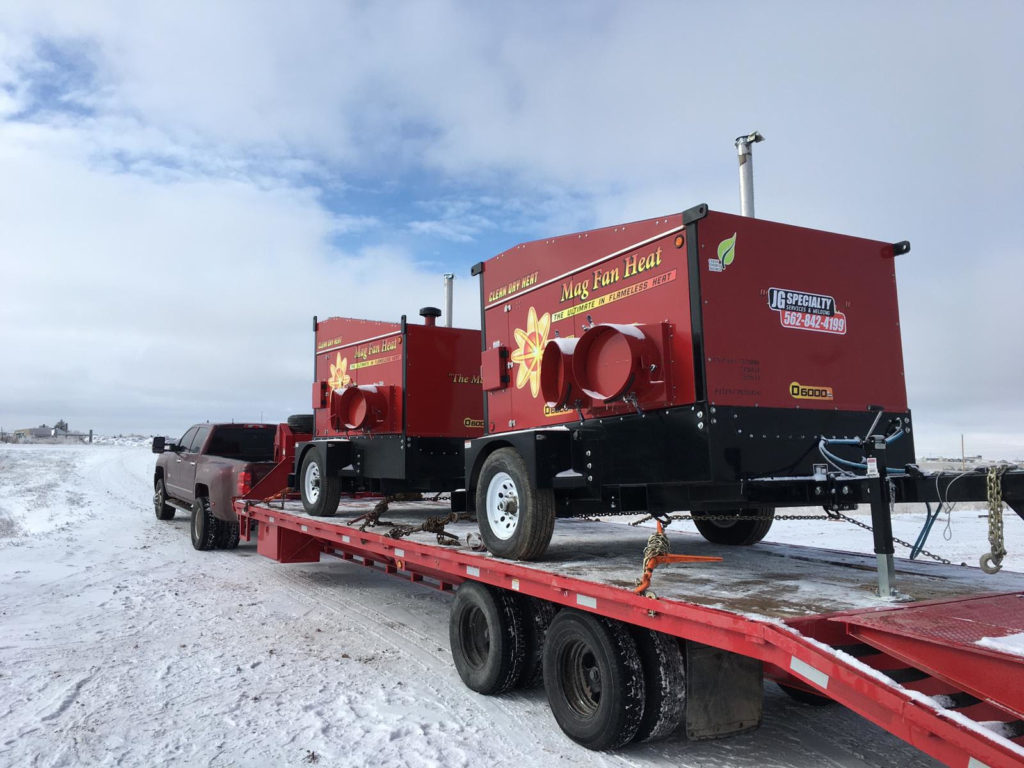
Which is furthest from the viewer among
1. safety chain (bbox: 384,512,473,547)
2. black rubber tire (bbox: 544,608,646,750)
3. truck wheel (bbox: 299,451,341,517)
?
truck wheel (bbox: 299,451,341,517)

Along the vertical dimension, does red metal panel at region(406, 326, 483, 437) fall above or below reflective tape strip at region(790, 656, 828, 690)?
above

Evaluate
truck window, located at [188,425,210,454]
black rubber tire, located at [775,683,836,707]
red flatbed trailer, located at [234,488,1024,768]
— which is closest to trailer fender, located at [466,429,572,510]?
red flatbed trailer, located at [234,488,1024,768]

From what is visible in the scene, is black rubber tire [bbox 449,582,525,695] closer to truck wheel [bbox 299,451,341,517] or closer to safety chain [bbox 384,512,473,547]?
safety chain [bbox 384,512,473,547]

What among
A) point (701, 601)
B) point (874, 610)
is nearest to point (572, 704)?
point (701, 601)

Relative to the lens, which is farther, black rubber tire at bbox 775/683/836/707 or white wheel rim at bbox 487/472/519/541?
white wheel rim at bbox 487/472/519/541

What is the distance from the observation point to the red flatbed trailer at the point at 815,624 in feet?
8.35

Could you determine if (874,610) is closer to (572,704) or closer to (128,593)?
(572,704)

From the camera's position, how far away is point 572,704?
14.6 ft

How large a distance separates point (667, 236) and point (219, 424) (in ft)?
33.1

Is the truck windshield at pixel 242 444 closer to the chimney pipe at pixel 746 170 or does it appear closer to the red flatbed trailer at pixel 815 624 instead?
the red flatbed trailer at pixel 815 624

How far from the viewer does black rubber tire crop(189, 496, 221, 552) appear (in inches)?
455

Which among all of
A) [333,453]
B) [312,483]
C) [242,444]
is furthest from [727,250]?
[242,444]

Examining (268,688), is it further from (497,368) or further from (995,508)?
(995,508)

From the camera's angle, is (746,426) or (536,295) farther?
(536,295)
